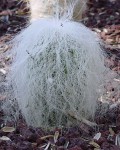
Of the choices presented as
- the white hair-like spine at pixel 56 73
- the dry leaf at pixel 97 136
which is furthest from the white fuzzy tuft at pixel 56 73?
the dry leaf at pixel 97 136

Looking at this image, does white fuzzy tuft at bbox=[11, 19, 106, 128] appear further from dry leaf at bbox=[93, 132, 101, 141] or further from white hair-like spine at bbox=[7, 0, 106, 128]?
dry leaf at bbox=[93, 132, 101, 141]

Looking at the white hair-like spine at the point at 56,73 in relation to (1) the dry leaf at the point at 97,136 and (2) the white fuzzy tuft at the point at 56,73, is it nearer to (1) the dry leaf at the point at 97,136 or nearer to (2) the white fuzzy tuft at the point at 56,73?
(2) the white fuzzy tuft at the point at 56,73

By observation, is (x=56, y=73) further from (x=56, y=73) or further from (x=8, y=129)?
(x=8, y=129)

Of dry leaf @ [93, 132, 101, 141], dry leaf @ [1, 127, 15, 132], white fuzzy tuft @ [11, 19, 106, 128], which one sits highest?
white fuzzy tuft @ [11, 19, 106, 128]

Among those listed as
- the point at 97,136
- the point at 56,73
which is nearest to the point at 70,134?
the point at 97,136

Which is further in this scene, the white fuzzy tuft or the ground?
the white fuzzy tuft

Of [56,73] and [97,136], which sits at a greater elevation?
[56,73]

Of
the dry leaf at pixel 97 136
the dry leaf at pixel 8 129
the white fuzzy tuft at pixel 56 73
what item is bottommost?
the dry leaf at pixel 97 136

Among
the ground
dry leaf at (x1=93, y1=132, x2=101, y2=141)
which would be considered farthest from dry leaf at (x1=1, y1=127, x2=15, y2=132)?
dry leaf at (x1=93, y1=132, x2=101, y2=141)
